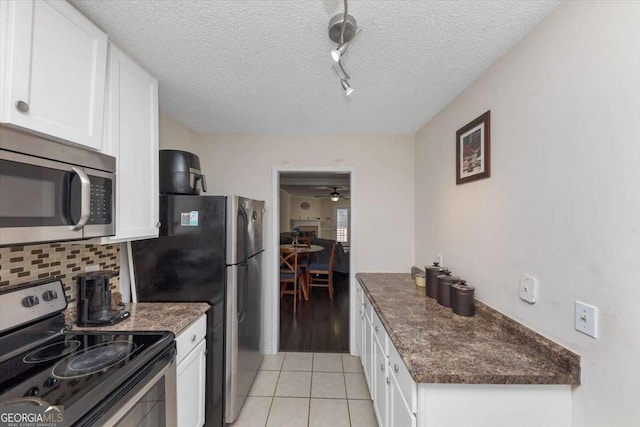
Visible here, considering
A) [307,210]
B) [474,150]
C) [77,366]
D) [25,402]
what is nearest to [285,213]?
[307,210]

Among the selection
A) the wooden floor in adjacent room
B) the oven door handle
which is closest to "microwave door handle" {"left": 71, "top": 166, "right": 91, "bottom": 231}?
the oven door handle

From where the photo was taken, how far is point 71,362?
1.03m

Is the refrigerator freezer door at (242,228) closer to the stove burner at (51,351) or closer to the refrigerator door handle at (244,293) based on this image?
the refrigerator door handle at (244,293)

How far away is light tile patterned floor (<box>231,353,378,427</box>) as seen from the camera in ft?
6.21

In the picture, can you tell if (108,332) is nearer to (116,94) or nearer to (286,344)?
(116,94)

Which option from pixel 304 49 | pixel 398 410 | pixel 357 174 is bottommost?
pixel 398 410

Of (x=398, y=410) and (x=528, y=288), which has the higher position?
(x=528, y=288)

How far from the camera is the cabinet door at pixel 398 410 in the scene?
3.68 ft

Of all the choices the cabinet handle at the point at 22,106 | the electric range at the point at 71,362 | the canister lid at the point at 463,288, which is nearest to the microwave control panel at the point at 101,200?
the cabinet handle at the point at 22,106

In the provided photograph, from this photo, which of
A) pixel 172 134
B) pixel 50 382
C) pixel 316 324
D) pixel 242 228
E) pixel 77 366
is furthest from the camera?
pixel 316 324

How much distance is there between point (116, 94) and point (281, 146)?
159 cm

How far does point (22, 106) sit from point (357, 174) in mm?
2363

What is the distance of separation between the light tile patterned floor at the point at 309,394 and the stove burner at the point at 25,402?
142 cm

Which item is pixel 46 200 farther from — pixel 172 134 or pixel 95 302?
pixel 172 134
